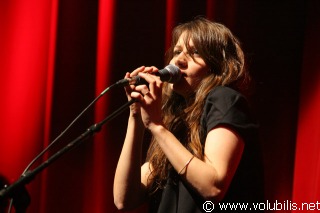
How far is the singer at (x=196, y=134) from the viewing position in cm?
108

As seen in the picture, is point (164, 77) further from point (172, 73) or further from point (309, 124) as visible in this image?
point (309, 124)

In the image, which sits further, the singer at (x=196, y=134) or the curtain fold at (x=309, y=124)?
→ the curtain fold at (x=309, y=124)

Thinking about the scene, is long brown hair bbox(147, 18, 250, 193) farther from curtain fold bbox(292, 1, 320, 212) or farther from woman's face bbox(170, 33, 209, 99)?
curtain fold bbox(292, 1, 320, 212)

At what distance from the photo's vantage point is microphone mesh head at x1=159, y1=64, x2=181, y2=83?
118 cm

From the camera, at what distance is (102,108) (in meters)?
1.73

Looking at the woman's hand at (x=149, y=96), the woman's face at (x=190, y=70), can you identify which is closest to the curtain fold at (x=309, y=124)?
the woman's face at (x=190, y=70)

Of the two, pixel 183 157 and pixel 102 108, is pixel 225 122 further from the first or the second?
pixel 102 108

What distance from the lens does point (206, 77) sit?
4.22 ft

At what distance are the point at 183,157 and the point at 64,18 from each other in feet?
2.97

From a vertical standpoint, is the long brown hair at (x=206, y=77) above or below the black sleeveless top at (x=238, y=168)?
above

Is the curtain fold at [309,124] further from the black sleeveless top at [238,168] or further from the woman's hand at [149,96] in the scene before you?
the woman's hand at [149,96]

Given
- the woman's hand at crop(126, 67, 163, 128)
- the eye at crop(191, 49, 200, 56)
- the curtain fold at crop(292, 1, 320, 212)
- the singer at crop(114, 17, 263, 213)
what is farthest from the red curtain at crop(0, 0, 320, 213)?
the woman's hand at crop(126, 67, 163, 128)

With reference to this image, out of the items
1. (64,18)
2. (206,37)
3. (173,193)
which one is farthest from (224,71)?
(64,18)

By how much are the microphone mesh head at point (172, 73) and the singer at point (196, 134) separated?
38mm
